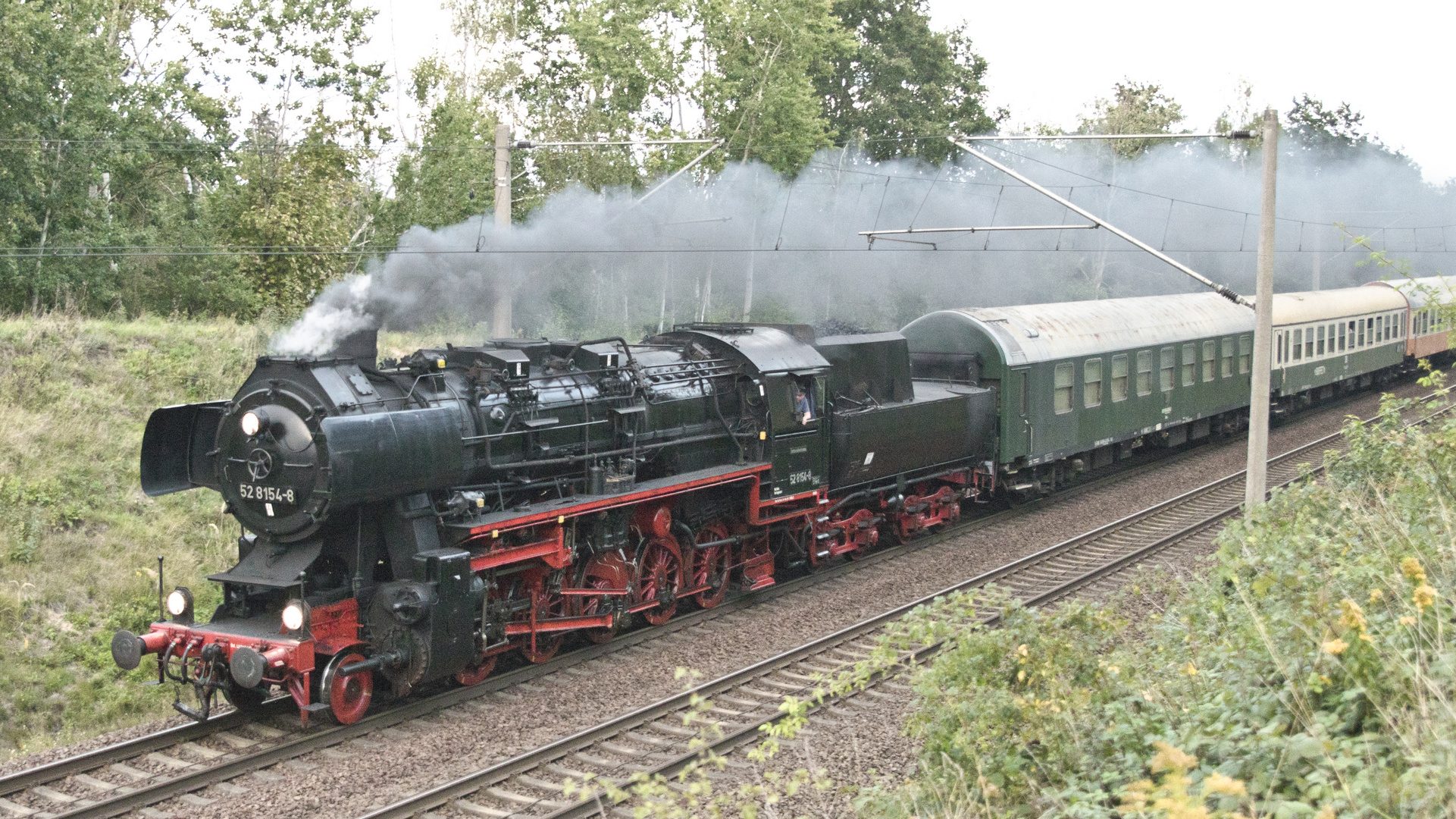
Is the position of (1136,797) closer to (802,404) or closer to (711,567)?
(711,567)

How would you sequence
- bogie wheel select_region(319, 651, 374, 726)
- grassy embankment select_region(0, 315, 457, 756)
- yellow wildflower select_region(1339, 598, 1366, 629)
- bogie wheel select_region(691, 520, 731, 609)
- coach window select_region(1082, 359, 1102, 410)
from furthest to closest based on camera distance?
1. coach window select_region(1082, 359, 1102, 410)
2. bogie wheel select_region(691, 520, 731, 609)
3. grassy embankment select_region(0, 315, 457, 756)
4. bogie wheel select_region(319, 651, 374, 726)
5. yellow wildflower select_region(1339, 598, 1366, 629)

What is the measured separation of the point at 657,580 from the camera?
1141 centimetres

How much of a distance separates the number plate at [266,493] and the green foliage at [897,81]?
102ft

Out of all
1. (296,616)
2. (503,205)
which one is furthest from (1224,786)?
(503,205)

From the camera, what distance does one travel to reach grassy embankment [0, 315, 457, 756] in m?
10.8

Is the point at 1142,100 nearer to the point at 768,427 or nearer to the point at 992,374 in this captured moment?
the point at 992,374

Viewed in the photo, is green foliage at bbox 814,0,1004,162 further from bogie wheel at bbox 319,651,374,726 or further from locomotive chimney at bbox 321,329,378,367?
bogie wheel at bbox 319,651,374,726

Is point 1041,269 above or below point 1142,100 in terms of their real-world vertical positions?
below

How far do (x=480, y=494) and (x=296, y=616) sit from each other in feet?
5.93

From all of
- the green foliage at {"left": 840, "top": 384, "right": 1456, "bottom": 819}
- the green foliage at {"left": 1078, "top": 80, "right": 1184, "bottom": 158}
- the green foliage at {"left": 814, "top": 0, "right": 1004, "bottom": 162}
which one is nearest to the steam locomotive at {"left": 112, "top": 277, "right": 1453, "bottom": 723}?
the green foliage at {"left": 840, "top": 384, "right": 1456, "bottom": 819}

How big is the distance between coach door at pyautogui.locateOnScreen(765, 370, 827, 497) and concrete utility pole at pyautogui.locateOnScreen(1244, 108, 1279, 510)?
4663mm

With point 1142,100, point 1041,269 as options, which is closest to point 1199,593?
point 1041,269

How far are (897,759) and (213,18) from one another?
23796mm

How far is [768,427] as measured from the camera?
40.7 ft
